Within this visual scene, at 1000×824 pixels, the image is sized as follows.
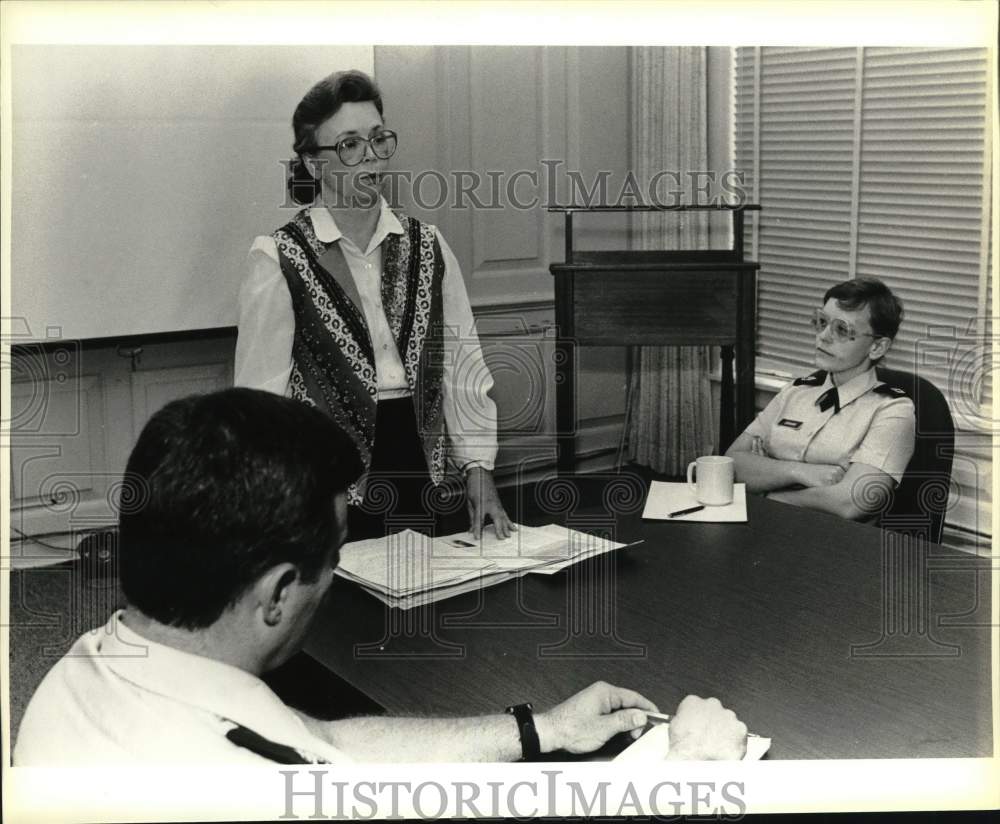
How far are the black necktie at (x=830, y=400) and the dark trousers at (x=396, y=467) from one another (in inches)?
38.0

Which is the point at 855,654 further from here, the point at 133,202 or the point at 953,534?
the point at 133,202

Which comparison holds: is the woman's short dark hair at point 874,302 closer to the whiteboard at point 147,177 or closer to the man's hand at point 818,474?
the man's hand at point 818,474

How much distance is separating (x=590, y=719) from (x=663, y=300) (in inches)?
82.3

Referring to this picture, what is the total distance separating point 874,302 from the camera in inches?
102

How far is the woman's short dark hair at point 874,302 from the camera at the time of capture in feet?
8.48

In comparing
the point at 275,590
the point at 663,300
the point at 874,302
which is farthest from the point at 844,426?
the point at 275,590

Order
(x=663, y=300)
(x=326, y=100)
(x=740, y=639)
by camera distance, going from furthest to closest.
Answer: (x=663, y=300) → (x=326, y=100) → (x=740, y=639)

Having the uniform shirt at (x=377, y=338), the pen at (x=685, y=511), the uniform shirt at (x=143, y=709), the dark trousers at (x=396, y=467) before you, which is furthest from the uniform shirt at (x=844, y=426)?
the uniform shirt at (x=143, y=709)

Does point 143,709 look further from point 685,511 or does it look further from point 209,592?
point 685,511

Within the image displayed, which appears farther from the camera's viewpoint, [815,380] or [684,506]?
[815,380]

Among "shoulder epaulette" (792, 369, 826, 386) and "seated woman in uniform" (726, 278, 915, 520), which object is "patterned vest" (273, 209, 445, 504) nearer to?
"seated woman in uniform" (726, 278, 915, 520)

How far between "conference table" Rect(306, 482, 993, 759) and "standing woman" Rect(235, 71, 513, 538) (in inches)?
18.1

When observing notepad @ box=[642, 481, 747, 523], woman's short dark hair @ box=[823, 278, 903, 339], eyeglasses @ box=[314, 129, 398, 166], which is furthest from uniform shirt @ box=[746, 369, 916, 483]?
eyeglasses @ box=[314, 129, 398, 166]

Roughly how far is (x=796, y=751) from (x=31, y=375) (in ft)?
8.04
